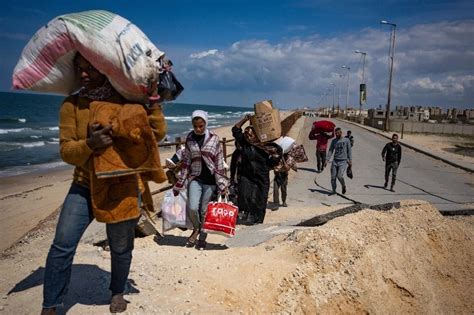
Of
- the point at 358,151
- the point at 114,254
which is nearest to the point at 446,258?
the point at 114,254

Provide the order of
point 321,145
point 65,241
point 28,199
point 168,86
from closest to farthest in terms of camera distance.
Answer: point 65,241 → point 168,86 → point 28,199 → point 321,145

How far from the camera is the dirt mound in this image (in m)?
4.31

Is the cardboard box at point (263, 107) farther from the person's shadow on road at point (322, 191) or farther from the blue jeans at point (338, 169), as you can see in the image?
the person's shadow on road at point (322, 191)

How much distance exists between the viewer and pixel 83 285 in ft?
11.1

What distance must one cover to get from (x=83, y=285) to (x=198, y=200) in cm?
216

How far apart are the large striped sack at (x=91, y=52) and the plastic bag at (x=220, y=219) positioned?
109 inches

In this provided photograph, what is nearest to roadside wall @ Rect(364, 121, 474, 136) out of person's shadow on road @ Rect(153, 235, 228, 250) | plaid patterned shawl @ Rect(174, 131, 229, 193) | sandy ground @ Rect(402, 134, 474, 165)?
sandy ground @ Rect(402, 134, 474, 165)

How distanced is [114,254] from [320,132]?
39.9 feet

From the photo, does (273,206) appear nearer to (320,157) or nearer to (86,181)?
(320,157)

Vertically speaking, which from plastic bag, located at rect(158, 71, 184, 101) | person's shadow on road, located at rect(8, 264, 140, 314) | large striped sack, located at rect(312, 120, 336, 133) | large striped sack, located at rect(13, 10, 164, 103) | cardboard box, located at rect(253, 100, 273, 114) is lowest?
person's shadow on road, located at rect(8, 264, 140, 314)

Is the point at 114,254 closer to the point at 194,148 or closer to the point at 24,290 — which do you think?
the point at 24,290

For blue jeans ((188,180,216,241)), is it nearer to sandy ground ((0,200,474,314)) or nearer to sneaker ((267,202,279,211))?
sandy ground ((0,200,474,314))

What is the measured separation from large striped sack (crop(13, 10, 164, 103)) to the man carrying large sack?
0.36ft

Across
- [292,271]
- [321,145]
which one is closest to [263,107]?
[292,271]
